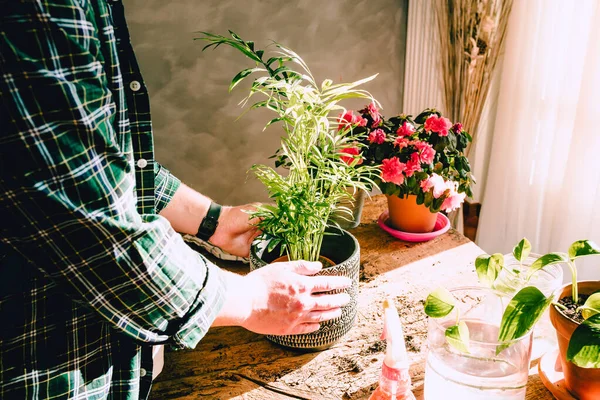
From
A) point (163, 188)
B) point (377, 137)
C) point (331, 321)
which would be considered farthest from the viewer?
point (377, 137)

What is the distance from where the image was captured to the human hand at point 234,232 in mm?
1312

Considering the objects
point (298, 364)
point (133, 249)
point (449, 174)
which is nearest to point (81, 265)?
point (133, 249)

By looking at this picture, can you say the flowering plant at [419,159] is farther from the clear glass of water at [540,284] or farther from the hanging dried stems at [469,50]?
the hanging dried stems at [469,50]

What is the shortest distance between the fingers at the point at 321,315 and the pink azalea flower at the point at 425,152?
548 millimetres

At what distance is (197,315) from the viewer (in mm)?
767

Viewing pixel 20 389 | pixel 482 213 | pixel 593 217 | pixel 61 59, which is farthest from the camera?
pixel 482 213

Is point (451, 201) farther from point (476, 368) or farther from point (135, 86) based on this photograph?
point (135, 86)

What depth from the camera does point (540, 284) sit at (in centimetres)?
94

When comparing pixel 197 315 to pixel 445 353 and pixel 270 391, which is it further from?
pixel 445 353

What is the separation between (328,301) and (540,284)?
16.4 inches

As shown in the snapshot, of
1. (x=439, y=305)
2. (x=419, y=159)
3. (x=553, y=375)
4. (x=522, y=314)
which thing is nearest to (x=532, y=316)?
(x=522, y=314)

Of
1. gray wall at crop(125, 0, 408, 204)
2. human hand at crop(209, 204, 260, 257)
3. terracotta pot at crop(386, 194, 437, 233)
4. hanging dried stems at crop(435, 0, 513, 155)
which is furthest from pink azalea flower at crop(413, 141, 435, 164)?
gray wall at crop(125, 0, 408, 204)

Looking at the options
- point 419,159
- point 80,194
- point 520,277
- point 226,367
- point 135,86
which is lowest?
point 226,367

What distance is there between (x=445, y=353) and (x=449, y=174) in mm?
712
